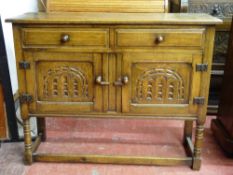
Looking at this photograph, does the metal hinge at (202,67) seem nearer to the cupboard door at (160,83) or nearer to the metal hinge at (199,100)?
the cupboard door at (160,83)

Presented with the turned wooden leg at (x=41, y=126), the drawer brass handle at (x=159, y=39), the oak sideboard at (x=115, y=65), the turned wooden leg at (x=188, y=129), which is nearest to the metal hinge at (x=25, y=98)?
the oak sideboard at (x=115, y=65)

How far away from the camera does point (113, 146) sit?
6.45ft

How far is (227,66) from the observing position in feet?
6.45

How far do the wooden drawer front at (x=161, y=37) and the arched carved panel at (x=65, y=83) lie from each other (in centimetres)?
27

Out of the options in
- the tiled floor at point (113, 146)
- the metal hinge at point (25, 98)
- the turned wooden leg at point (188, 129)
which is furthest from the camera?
the turned wooden leg at point (188, 129)

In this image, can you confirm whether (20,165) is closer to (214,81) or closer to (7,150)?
(7,150)

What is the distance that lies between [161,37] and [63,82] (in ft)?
1.73

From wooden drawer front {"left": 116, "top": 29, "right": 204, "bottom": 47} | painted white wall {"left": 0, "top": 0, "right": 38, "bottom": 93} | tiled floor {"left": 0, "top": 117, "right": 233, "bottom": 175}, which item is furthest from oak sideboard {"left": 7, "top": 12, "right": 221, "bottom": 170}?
painted white wall {"left": 0, "top": 0, "right": 38, "bottom": 93}

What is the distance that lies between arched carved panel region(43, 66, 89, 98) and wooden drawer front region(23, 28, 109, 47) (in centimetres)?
13

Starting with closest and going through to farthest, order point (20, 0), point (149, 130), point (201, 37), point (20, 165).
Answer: point (201, 37) → point (20, 165) → point (149, 130) → point (20, 0)

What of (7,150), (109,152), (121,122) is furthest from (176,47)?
(7,150)

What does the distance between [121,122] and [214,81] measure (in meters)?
0.80

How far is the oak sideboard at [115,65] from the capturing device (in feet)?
4.82

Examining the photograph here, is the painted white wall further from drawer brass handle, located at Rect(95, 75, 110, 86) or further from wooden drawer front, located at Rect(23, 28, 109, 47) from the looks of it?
drawer brass handle, located at Rect(95, 75, 110, 86)
